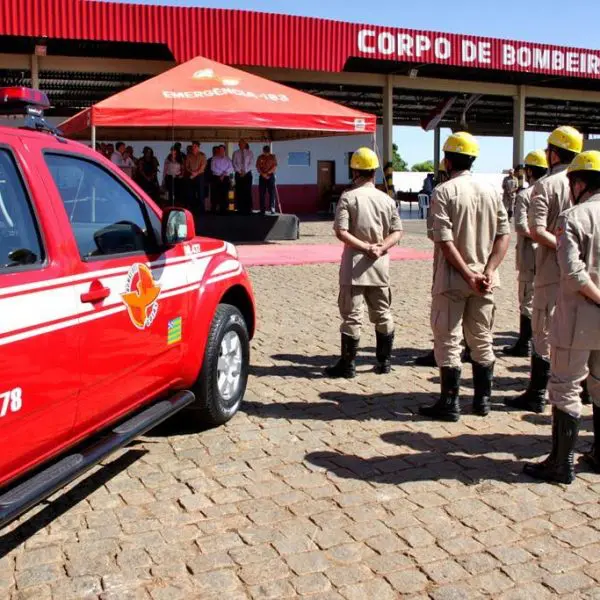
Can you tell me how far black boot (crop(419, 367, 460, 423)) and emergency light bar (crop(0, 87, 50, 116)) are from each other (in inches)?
120

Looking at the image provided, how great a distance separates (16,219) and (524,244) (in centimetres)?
467

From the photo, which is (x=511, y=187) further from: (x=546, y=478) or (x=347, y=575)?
(x=347, y=575)

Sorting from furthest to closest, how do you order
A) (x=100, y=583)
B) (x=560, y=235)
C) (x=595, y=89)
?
(x=595, y=89) → (x=560, y=235) → (x=100, y=583)

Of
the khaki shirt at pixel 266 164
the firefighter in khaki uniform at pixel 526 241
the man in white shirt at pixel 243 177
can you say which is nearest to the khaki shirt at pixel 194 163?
the man in white shirt at pixel 243 177

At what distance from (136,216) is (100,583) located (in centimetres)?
196

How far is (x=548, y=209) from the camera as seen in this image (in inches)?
215

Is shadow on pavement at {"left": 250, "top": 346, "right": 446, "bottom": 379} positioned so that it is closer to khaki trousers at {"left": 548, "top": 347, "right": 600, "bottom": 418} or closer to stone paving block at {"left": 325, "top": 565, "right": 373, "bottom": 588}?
khaki trousers at {"left": 548, "top": 347, "right": 600, "bottom": 418}

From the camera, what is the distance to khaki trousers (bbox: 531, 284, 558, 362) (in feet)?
17.6

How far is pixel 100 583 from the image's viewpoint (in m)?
3.11

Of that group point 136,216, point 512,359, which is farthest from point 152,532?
point 512,359

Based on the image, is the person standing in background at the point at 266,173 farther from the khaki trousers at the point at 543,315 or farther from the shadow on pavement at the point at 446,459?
the shadow on pavement at the point at 446,459

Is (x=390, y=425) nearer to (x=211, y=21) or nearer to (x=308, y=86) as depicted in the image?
(x=211, y=21)

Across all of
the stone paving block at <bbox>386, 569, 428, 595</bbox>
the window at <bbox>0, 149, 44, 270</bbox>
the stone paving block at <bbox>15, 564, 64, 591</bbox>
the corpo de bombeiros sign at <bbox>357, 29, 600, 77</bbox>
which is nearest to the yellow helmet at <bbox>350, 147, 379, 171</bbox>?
the window at <bbox>0, 149, 44, 270</bbox>

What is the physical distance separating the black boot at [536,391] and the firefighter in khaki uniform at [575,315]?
4.17 ft
